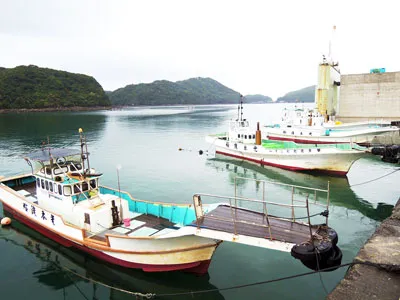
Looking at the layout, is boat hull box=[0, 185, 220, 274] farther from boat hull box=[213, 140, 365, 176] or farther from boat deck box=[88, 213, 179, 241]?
boat hull box=[213, 140, 365, 176]

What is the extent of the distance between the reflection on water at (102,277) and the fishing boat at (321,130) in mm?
39139

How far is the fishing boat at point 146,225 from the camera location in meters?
9.34

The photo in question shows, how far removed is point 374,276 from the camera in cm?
Result: 847

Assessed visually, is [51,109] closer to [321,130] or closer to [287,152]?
[321,130]

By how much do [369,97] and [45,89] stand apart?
161613 mm

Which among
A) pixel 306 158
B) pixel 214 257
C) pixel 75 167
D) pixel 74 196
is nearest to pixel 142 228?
pixel 214 257

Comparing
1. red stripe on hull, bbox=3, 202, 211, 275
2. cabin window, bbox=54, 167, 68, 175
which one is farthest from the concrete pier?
cabin window, bbox=54, 167, 68, 175

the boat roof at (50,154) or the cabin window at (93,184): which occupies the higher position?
the boat roof at (50,154)

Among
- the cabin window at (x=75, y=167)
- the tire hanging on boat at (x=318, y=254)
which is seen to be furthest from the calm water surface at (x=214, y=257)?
the cabin window at (x=75, y=167)

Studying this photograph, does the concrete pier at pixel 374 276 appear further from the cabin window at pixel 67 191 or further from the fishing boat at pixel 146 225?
the cabin window at pixel 67 191

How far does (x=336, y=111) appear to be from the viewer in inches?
2520

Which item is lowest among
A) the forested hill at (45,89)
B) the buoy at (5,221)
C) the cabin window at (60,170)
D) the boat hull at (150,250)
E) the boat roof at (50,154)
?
the buoy at (5,221)

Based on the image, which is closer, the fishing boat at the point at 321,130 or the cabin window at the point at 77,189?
the cabin window at the point at 77,189

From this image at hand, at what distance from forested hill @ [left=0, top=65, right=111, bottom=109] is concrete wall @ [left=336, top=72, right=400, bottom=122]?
145 meters
